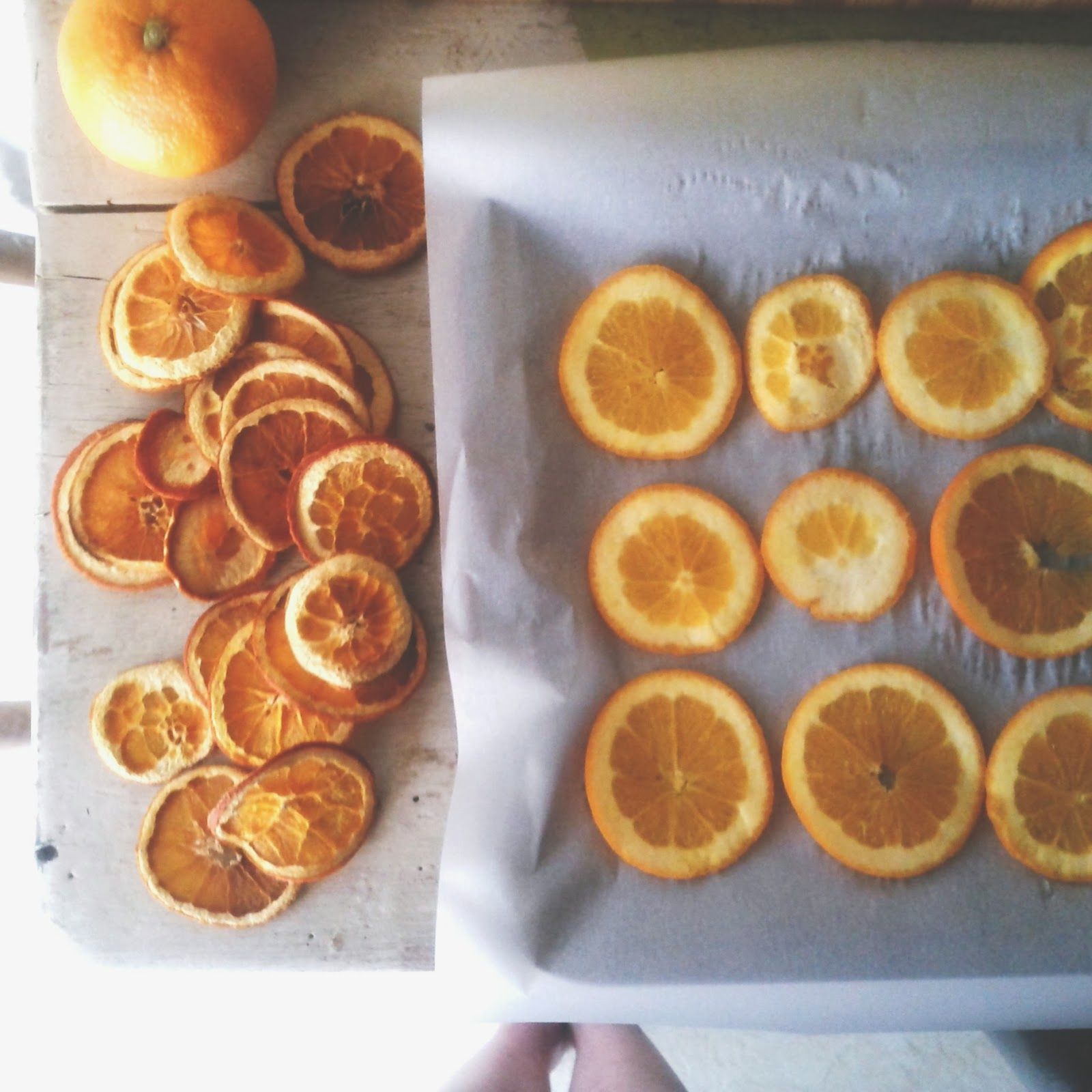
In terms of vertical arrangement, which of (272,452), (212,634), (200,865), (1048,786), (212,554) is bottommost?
(200,865)

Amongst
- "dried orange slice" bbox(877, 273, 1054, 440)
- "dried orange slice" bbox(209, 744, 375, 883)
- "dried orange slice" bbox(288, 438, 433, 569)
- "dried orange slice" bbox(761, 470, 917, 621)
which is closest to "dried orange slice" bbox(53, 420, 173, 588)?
"dried orange slice" bbox(288, 438, 433, 569)

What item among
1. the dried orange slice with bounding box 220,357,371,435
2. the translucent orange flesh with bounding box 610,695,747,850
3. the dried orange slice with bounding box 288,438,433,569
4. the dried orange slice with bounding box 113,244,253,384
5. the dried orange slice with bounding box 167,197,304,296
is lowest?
the translucent orange flesh with bounding box 610,695,747,850

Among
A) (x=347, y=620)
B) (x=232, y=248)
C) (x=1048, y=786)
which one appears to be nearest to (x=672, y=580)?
(x=347, y=620)

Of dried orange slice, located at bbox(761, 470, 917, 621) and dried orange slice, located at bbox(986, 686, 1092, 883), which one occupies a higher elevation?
dried orange slice, located at bbox(761, 470, 917, 621)

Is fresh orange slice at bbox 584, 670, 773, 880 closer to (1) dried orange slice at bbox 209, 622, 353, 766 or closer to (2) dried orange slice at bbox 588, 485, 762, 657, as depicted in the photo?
(2) dried orange slice at bbox 588, 485, 762, 657

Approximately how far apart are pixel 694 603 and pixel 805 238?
0.56 meters

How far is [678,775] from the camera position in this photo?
1188mm

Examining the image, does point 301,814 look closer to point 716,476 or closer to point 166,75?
point 716,476

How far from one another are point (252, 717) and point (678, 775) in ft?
2.04

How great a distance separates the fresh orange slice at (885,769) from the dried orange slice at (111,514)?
985 mm

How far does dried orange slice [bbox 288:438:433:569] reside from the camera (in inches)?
48.6

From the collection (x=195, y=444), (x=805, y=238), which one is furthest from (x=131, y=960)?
(x=805, y=238)

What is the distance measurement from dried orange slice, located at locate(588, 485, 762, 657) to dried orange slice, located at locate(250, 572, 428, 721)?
1.04 feet

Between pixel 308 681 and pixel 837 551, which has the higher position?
pixel 837 551
